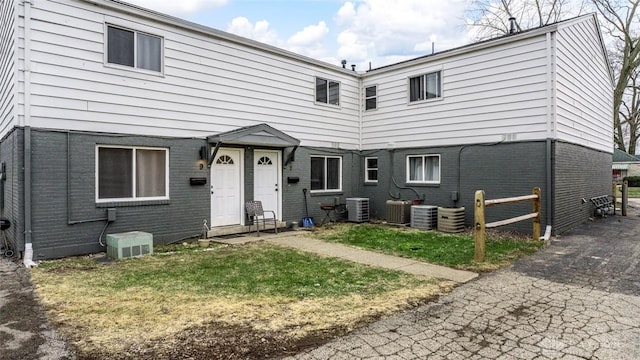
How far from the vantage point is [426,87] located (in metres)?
12.3

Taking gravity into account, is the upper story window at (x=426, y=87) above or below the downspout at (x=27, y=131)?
above

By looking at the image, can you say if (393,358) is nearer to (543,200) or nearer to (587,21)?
(543,200)

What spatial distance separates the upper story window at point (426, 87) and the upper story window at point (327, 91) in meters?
2.46

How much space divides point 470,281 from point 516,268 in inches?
53.3

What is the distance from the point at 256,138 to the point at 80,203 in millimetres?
4328

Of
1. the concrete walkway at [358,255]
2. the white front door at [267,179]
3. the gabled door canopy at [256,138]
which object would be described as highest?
the gabled door canopy at [256,138]

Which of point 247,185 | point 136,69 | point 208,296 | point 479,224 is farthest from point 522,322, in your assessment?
point 136,69

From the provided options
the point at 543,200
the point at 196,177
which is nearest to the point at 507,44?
the point at 543,200

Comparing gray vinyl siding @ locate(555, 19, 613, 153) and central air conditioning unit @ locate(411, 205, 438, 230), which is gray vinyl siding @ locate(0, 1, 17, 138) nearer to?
central air conditioning unit @ locate(411, 205, 438, 230)

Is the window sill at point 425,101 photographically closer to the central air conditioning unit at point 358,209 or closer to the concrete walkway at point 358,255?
the central air conditioning unit at point 358,209

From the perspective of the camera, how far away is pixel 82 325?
409 cm

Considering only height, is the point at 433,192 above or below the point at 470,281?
above

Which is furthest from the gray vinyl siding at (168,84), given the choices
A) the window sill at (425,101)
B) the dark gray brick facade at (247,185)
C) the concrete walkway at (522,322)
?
the concrete walkway at (522,322)

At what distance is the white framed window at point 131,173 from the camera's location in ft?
26.7
